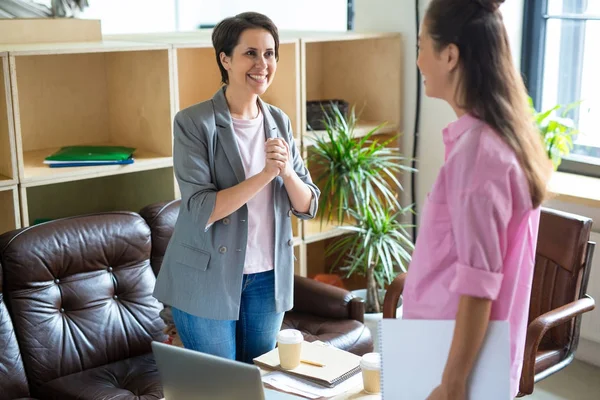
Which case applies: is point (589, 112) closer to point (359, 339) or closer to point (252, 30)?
point (359, 339)

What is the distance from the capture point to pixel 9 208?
2.88m

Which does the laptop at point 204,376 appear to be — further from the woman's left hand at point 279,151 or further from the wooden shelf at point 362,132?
the wooden shelf at point 362,132

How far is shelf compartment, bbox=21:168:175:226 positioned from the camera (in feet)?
11.0

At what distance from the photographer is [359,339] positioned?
3.03 m

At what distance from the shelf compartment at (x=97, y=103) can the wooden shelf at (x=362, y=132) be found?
2.34ft

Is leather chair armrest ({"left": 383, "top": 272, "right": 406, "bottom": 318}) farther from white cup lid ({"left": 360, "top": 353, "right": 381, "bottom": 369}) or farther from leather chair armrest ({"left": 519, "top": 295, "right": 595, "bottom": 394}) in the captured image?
white cup lid ({"left": 360, "top": 353, "right": 381, "bottom": 369})

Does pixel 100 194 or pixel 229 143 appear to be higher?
pixel 229 143

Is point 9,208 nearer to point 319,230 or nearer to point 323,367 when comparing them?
point 319,230

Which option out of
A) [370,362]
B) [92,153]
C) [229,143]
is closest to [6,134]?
[92,153]

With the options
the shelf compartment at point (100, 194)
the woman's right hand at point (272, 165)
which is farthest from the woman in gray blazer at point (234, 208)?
the shelf compartment at point (100, 194)

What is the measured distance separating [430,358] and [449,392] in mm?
64

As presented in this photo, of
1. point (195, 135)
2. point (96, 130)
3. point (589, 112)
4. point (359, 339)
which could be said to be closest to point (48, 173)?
point (96, 130)

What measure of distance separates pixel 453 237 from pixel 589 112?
2.63 metres

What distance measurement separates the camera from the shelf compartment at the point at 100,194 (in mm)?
3344
